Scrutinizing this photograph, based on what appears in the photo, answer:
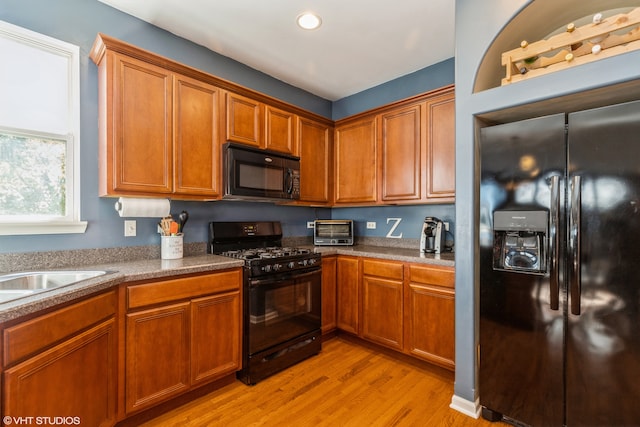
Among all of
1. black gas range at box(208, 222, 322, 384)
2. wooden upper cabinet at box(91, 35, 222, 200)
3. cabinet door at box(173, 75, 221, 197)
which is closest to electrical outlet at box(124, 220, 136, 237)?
wooden upper cabinet at box(91, 35, 222, 200)

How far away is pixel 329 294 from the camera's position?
2.97m

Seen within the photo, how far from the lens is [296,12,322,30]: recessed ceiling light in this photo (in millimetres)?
2212

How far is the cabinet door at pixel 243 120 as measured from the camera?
8.16 feet

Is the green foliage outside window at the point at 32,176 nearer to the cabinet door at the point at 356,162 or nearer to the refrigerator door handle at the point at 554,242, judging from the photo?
Answer: the cabinet door at the point at 356,162

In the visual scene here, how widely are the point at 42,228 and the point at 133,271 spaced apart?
671mm

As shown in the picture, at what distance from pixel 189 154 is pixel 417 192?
194 centimetres

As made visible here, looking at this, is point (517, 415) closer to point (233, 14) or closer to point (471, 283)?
point (471, 283)

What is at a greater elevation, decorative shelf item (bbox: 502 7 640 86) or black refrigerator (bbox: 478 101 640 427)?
decorative shelf item (bbox: 502 7 640 86)

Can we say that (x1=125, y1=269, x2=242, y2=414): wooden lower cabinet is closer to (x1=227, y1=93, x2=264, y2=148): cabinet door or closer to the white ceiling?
(x1=227, y1=93, x2=264, y2=148): cabinet door

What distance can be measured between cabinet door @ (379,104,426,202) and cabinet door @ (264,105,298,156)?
88 cm

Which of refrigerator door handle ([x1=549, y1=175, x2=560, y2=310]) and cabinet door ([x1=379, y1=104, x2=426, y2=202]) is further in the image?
cabinet door ([x1=379, y1=104, x2=426, y2=202])

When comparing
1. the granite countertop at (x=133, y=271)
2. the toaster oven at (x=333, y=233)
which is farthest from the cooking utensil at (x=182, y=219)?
the toaster oven at (x=333, y=233)

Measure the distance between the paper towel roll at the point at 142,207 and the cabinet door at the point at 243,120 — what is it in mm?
738

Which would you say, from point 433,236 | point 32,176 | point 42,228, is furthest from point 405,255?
point 32,176
